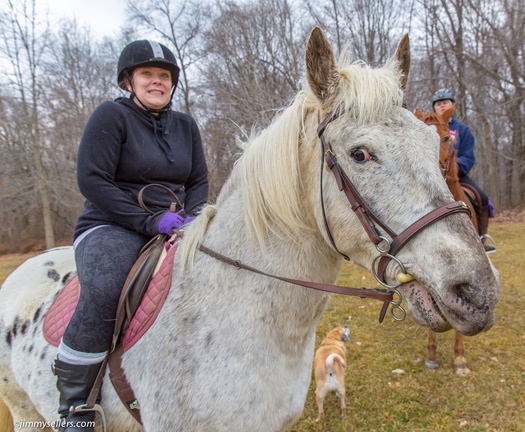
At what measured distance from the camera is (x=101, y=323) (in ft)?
6.32

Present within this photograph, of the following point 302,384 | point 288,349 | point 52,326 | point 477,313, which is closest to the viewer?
point 477,313

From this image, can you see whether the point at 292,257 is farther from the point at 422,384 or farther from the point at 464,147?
the point at 464,147

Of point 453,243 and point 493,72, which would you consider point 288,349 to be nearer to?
point 453,243

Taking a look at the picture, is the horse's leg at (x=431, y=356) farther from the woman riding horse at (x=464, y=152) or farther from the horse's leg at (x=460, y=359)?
the woman riding horse at (x=464, y=152)

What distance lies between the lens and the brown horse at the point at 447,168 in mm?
4207

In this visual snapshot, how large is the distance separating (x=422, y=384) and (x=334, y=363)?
128 centimetres

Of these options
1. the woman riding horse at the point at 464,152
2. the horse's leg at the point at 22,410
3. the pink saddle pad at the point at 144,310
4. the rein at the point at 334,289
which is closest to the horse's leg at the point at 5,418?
the horse's leg at the point at 22,410

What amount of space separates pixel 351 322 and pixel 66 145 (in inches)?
725

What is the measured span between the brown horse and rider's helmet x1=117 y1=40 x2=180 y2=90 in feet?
9.32

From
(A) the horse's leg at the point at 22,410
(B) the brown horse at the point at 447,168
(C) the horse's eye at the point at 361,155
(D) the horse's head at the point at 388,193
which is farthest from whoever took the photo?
(B) the brown horse at the point at 447,168

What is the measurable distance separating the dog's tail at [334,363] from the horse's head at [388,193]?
9.10 ft

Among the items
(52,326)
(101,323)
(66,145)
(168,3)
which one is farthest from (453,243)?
(168,3)

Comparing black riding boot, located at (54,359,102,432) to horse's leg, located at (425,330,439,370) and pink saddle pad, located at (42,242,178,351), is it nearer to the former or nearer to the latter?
pink saddle pad, located at (42,242,178,351)

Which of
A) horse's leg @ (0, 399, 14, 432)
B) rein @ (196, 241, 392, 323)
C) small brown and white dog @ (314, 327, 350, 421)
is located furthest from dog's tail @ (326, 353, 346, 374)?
horse's leg @ (0, 399, 14, 432)
